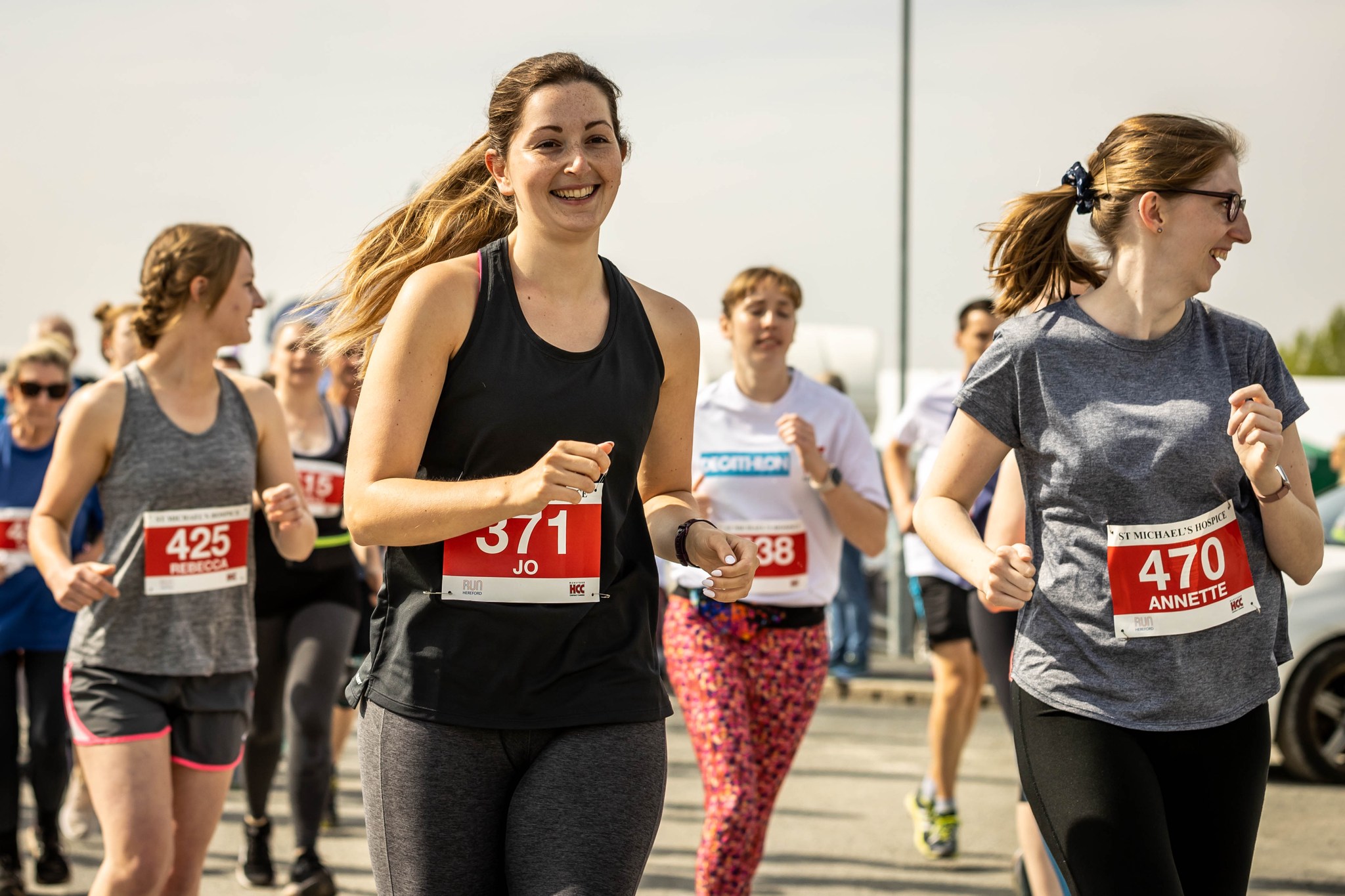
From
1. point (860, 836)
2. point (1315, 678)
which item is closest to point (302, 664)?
point (860, 836)

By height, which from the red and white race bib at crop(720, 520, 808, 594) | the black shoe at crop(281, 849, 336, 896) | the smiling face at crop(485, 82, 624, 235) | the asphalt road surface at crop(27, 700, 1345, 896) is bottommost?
the asphalt road surface at crop(27, 700, 1345, 896)

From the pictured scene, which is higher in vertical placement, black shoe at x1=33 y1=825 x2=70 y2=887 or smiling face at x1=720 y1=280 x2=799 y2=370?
smiling face at x1=720 y1=280 x2=799 y2=370

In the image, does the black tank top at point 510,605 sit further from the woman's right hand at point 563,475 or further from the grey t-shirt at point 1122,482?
the grey t-shirt at point 1122,482

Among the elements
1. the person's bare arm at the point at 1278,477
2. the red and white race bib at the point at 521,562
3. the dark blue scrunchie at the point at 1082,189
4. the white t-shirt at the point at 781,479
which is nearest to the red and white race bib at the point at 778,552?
the white t-shirt at the point at 781,479

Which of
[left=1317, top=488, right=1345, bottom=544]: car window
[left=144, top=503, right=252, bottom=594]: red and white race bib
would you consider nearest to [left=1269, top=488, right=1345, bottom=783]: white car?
[left=1317, top=488, right=1345, bottom=544]: car window

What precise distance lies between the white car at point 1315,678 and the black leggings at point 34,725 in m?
5.59

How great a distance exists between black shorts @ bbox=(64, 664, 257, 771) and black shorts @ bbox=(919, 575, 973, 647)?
3.13 m

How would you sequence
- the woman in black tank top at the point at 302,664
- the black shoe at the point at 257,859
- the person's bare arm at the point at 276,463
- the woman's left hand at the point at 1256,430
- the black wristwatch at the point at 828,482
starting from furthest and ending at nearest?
1. the black shoe at the point at 257,859
2. the woman in black tank top at the point at 302,664
3. the black wristwatch at the point at 828,482
4. the person's bare arm at the point at 276,463
5. the woman's left hand at the point at 1256,430

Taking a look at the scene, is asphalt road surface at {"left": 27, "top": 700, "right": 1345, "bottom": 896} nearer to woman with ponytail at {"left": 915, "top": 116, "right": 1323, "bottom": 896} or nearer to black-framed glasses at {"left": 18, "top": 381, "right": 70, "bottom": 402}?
black-framed glasses at {"left": 18, "top": 381, "right": 70, "bottom": 402}

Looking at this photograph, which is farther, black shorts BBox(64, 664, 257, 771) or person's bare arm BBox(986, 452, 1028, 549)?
black shorts BBox(64, 664, 257, 771)

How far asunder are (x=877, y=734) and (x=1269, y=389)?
6.76 m

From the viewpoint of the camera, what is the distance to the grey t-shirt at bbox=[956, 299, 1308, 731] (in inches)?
114

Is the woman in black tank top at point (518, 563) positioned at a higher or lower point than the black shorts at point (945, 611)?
higher

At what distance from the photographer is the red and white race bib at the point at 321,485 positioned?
6.12 meters
